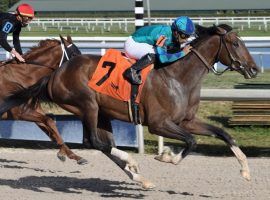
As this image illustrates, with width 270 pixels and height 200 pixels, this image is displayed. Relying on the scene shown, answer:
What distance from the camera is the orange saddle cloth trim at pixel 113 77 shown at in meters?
5.68

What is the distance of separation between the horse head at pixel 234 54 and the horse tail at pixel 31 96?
164 centimetres

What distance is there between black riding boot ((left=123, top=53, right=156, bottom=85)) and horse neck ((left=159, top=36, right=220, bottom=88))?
0.15 meters

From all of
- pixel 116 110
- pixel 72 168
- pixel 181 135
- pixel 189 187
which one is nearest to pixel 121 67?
pixel 116 110

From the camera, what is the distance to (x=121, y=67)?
5789 millimetres

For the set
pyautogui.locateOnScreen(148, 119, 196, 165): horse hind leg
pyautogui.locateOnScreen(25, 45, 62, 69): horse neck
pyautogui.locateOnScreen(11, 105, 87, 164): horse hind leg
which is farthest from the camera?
pyautogui.locateOnScreen(25, 45, 62, 69): horse neck

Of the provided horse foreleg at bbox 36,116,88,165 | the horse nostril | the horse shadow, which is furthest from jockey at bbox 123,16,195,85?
horse foreleg at bbox 36,116,88,165

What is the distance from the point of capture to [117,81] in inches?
226

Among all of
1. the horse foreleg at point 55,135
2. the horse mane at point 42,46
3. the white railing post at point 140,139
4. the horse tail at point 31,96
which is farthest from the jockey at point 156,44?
the white railing post at point 140,139

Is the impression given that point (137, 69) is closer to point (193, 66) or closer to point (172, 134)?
point (193, 66)

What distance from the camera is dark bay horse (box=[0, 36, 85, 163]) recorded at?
725 cm

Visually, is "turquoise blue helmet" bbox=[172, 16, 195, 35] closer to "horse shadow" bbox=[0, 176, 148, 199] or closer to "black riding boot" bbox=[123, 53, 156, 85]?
"black riding boot" bbox=[123, 53, 156, 85]

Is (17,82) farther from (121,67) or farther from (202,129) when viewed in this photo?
(202,129)

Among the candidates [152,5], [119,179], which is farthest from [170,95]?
[152,5]

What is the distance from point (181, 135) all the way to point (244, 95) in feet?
6.86
